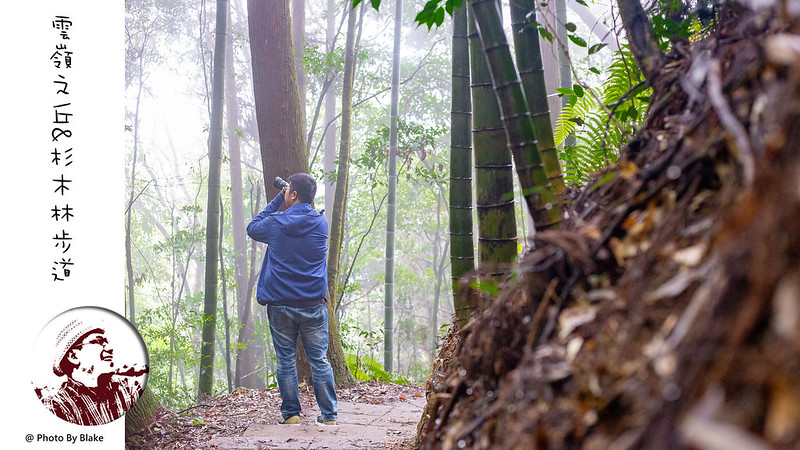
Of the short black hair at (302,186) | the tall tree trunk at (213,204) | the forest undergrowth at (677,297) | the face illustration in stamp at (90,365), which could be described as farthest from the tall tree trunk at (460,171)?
the tall tree trunk at (213,204)

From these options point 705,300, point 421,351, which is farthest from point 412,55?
point 705,300

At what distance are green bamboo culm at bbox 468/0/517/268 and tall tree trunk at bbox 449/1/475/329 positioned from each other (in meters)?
0.46

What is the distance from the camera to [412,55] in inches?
850

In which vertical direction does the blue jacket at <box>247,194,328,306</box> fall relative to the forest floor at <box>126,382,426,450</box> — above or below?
above

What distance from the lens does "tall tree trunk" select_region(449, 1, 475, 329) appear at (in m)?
2.76

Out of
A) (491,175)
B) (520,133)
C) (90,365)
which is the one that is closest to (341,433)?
(90,365)

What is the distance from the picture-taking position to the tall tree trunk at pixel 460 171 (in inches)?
109

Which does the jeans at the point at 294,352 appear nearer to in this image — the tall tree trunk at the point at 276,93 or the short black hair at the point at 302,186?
the short black hair at the point at 302,186

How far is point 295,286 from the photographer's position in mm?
4336

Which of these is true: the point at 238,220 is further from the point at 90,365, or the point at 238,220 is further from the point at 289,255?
the point at 90,365

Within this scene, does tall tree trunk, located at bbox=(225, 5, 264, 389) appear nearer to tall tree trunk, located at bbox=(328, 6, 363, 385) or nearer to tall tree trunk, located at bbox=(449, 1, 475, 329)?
tall tree trunk, located at bbox=(328, 6, 363, 385)

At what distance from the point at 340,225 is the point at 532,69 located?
183 inches

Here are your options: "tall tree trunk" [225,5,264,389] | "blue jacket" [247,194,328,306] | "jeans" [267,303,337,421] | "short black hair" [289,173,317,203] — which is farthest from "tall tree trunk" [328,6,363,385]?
"tall tree trunk" [225,5,264,389]

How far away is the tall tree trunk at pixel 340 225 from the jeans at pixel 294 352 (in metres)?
1.48
